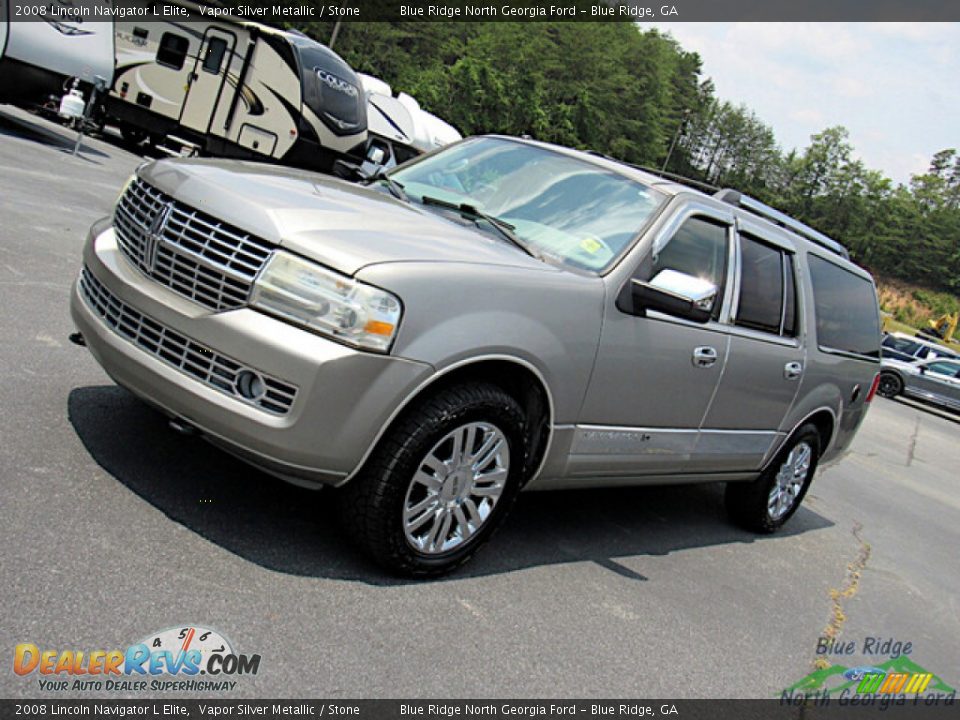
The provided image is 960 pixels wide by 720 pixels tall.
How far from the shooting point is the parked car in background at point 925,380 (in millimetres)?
23891

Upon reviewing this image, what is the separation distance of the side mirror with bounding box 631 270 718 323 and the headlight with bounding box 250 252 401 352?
135cm

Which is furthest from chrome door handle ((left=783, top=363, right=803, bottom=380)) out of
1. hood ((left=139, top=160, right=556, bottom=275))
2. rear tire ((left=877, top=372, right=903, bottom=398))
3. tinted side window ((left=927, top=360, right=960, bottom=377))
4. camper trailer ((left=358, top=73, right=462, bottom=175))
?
tinted side window ((left=927, top=360, right=960, bottom=377))

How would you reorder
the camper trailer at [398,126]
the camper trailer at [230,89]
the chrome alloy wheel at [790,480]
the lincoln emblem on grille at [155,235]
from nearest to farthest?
the lincoln emblem on grille at [155,235]
the chrome alloy wheel at [790,480]
the camper trailer at [230,89]
the camper trailer at [398,126]

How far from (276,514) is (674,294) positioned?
1966 mm

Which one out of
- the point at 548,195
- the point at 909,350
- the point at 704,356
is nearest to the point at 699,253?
the point at 704,356

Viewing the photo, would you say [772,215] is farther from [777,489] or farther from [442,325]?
[442,325]

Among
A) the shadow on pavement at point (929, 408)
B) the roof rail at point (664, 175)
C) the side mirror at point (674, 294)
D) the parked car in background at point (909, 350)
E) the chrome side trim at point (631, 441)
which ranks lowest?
the shadow on pavement at point (929, 408)

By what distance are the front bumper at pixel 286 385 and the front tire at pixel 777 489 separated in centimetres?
343

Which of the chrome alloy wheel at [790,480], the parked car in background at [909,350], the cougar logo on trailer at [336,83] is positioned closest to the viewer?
the chrome alloy wheel at [790,480]

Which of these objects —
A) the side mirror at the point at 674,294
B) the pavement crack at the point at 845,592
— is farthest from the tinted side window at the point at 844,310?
the side mirror at the point at 674,294

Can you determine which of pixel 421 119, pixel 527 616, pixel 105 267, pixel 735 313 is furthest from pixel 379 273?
pixel 421 119

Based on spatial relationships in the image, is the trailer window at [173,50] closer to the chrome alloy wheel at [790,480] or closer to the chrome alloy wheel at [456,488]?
the chrome alloy wheel at [790,480]

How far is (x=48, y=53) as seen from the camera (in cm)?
1503

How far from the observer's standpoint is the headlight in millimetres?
3221
